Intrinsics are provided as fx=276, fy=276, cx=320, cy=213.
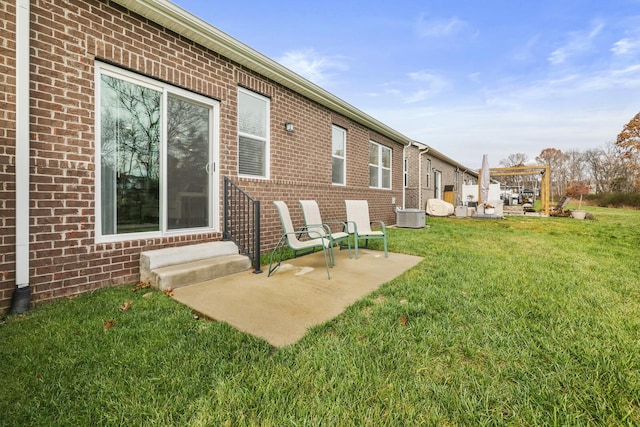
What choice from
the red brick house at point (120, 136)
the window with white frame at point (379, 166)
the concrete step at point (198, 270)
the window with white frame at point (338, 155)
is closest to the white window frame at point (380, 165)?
the window with white frame at point (379, 166)

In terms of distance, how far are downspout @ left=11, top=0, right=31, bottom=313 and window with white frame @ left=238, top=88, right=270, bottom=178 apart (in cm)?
262

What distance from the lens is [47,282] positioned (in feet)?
9.10

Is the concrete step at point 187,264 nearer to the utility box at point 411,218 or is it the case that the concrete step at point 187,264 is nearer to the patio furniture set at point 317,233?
the patio furniture set at point 317,233

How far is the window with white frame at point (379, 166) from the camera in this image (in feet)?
29.9

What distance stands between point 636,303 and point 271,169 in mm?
5152

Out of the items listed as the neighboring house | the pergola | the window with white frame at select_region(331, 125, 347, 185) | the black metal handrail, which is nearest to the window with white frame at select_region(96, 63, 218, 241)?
the black metal handrail

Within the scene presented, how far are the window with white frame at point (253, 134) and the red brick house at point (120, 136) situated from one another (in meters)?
0.02

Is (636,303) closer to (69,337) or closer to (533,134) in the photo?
(69,337)

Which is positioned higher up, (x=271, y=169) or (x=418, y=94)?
(x=418, y=94)

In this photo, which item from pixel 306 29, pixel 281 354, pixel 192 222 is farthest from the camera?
pixel 306 29

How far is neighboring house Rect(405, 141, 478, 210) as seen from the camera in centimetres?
1287

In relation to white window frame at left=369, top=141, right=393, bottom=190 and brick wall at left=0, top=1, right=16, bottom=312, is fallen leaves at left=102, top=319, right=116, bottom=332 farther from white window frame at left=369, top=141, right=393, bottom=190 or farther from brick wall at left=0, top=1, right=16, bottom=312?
white window frame at left=369, top=141, right=393, bottom=190

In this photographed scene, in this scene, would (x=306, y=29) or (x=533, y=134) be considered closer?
(x=306, y=29)

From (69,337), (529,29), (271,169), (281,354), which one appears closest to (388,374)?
(281,354)
